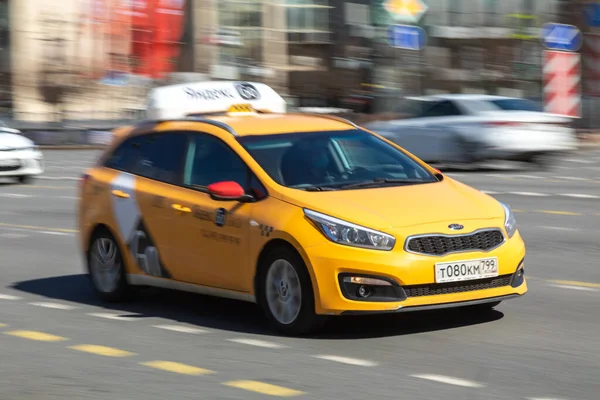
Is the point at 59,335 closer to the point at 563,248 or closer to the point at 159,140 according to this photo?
the point at 159,140

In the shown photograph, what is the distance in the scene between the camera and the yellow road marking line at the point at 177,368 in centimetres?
726

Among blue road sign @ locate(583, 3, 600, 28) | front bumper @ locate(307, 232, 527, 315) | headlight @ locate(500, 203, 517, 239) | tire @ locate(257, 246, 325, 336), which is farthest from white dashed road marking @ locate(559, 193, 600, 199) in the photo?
blue road sign @ locate(583, 3, 600, 28)

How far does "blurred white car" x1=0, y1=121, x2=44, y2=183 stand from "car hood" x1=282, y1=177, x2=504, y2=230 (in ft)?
55.9

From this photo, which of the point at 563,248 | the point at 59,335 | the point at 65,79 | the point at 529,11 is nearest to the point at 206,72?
the point at 65,79

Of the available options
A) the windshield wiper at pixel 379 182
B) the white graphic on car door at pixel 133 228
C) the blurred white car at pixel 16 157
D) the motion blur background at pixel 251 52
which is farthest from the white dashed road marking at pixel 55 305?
the motion blur background at pixel 251 52

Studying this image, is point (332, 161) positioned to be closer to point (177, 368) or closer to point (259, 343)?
point (259, 343)

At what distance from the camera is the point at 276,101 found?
1184 cm

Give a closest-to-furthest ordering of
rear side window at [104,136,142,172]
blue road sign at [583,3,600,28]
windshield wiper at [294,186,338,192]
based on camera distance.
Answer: windshield wiper at [294,186,338,192] < rear side window at [104,136,142,172] < blue road sign at [583,3,600,28]

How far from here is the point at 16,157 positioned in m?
24.9

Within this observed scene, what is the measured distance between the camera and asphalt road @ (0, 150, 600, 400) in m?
6.74

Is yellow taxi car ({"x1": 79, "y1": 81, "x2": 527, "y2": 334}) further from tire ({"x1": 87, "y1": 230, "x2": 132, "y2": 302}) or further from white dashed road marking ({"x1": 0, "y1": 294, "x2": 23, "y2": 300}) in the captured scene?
white dashed road marking ({"x1": 0, "y1": 294, "x2": 23, "y2": 300})

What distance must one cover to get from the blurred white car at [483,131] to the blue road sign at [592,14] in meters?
9.34

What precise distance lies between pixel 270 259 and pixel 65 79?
45.5 m

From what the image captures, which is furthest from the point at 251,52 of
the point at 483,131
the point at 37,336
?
the point at 37,336
